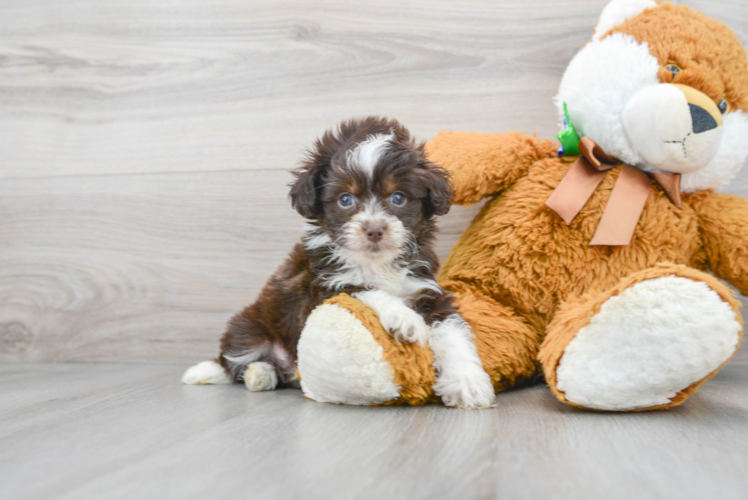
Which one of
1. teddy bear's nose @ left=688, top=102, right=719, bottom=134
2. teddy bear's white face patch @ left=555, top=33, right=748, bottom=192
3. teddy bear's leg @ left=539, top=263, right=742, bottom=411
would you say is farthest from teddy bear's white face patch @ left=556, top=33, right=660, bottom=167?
teddy bear's leg @ left=539, top=263, right=742, bottom=411

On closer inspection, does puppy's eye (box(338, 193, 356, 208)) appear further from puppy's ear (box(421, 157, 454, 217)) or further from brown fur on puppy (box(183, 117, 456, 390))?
puppy's ear (box(421, 157, 454, 217))

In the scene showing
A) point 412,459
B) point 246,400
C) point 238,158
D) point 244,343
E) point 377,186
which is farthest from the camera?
point 238,158

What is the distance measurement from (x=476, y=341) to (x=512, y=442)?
1.67 ft

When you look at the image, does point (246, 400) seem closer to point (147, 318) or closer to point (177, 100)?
point (147, 318)

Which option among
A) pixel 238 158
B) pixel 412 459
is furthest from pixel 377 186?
pixel 238 158

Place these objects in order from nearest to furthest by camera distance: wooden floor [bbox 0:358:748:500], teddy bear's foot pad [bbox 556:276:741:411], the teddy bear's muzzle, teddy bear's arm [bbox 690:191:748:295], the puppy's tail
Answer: wooden floor [bbox 0:358:748:500]
teddy bear's foot pad [bbox 556:276:741:411]
the teddy bear's muzzle
teddy bear's arm [bbox 690:191:748:295]
the puppy's tail

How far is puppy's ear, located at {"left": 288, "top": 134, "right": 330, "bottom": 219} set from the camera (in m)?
1.58

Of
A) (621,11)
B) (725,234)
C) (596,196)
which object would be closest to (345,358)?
(596,196)

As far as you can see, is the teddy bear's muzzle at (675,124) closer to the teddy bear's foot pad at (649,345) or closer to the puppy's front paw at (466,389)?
the teddy bear's foot pad at (649,345)

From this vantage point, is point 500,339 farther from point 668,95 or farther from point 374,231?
point 668,95

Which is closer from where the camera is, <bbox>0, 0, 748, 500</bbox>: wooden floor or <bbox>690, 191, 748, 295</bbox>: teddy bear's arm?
<bbox>690, 191, 748, 295</bbox>: teddy bear's arm

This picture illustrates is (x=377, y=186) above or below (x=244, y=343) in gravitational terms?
above

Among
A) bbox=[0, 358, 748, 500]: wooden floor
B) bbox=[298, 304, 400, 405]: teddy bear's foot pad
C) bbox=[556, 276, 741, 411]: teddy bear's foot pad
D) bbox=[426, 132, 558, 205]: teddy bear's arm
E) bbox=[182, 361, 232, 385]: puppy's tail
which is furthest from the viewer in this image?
bbox=[182, 361, 232, 385]: puppy's tail

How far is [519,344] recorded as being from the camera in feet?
5.56
